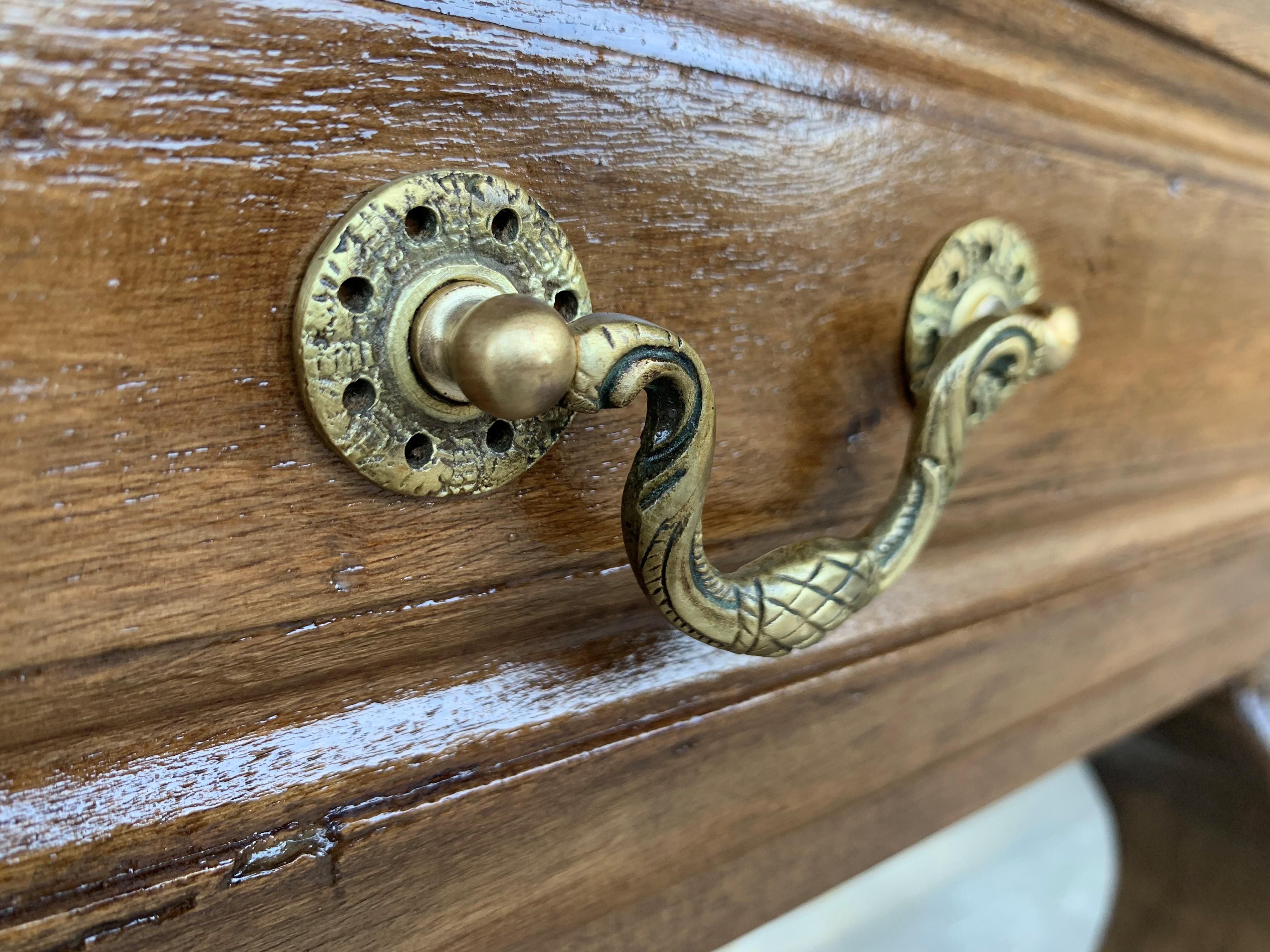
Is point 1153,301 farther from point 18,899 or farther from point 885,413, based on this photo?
point 18,899

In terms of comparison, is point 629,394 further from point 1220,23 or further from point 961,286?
point 1220,23

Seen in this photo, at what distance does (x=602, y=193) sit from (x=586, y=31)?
4 centimetres

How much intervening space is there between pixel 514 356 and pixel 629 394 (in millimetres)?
33

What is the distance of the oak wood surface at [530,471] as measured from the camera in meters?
0.18

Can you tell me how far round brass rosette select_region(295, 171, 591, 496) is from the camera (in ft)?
0.65

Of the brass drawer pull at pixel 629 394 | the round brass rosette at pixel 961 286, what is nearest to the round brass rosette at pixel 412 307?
the brass drawer pull at pixel 629 394

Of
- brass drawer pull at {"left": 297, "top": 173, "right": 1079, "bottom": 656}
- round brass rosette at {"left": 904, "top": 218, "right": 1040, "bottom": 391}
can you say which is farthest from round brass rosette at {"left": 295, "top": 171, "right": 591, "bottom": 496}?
round brass rosette at {"left": 904, "top": 218, "right": 1040, "bottom": 391}

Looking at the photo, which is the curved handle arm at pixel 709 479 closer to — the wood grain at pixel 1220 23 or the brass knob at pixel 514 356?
the brass knob at pixel 514 356

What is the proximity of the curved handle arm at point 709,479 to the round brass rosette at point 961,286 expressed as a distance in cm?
2

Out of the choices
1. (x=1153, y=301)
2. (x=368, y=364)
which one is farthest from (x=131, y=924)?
(x=1153, y=301)

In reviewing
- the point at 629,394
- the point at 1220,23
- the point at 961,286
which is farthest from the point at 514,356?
the point at 1220,23

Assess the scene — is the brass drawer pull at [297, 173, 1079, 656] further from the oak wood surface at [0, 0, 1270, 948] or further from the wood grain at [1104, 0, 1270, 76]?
the wood grain at [1104, 0, 1270, 76]

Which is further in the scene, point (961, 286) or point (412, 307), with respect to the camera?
point (961, 286)

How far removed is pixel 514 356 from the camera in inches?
6.9
